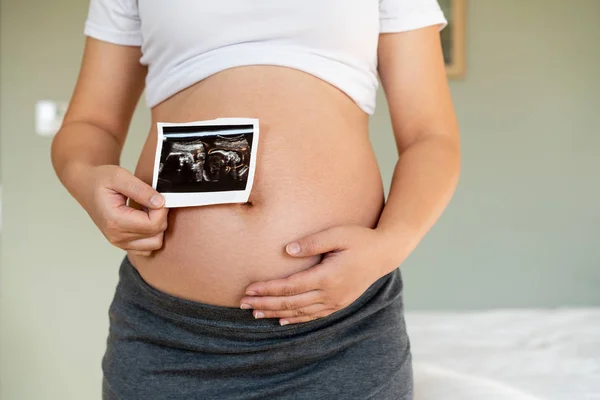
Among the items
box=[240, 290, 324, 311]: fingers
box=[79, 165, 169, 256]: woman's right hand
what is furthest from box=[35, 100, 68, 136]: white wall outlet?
box=[240, 290, 324, 311]: fingers

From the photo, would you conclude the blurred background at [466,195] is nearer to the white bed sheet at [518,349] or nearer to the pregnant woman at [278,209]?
the white bed sheet at [518,349]

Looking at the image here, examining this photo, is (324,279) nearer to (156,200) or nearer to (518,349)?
(156,200)

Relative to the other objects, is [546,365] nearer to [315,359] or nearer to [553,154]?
[315,359]

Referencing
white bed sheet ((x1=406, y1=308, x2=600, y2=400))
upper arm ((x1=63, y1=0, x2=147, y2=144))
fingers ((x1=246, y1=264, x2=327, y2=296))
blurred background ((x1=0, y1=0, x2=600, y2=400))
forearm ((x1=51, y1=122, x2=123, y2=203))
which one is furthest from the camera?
blurred background ((x1=0, y1=0, x2=600, y2=400))

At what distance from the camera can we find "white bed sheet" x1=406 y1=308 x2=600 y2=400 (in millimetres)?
1208

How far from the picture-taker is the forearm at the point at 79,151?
836 millimetres

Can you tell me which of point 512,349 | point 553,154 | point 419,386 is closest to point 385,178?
point 553,154

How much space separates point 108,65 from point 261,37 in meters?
0.28

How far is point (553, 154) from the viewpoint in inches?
104

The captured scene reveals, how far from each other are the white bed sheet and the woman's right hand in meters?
0.68

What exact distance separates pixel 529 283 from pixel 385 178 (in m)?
0.80

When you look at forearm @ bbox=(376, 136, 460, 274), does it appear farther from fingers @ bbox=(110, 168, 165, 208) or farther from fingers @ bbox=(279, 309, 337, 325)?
fingers @ bbox=(110, 168, 165, 208)

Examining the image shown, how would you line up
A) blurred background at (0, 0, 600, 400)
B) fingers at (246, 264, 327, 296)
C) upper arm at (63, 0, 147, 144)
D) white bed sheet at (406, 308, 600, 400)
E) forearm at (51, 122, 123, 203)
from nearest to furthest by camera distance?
fingers at (246, 264, 327, 296), forearm at (51, 122, 123, 203), upper arm at (63, 0, 147, 144), white bed sheet at (406, 308, 600, 400), blurred background at (0, 0, 600, 400)

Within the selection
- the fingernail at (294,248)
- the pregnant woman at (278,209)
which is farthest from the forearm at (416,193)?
the fingernail at (294,248)
